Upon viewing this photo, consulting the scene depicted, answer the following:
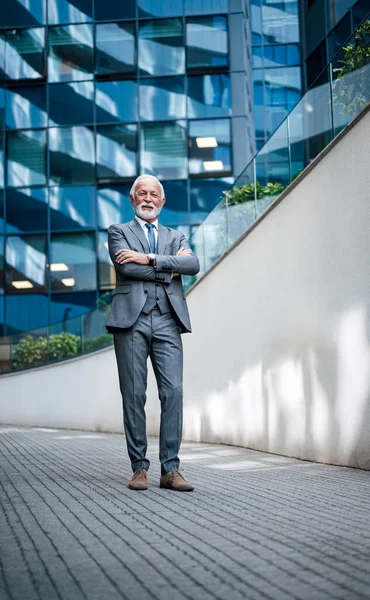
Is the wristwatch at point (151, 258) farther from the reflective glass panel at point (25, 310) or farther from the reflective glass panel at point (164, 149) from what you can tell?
the reflective glass panel at point (164, 149)

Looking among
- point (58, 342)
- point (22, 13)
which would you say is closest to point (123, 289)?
point (58, 342)

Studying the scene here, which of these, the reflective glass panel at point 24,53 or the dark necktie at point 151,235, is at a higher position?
the reflective glass panel at point 24,53

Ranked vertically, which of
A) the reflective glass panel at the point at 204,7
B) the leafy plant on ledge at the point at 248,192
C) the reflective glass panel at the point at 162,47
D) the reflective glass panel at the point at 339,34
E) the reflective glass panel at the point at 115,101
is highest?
the reflective glass panel at the point at 204,7

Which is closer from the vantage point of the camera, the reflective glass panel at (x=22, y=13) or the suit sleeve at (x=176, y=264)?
the suit sleeve at (x=176, y=264)

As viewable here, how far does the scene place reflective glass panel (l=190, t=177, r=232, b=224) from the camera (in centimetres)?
2375

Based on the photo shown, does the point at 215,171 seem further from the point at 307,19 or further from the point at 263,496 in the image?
the point at 263,496

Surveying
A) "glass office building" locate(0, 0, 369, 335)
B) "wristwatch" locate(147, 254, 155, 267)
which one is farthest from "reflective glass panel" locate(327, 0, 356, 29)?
"wristwatch" locate(147, 254, 155, 267)

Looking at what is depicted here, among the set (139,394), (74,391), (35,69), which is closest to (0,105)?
(35,69)

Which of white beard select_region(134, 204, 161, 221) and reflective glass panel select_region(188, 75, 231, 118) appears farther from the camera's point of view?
reflective glass panel select_region(188, 75, 231, 118)

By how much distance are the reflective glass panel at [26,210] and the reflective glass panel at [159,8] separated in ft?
17.7

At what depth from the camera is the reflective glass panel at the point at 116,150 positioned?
2442cm

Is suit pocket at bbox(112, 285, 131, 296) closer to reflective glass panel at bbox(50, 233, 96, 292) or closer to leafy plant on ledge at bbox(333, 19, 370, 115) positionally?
leafy plant on ledge at bbox(333, 19, 370, 115)

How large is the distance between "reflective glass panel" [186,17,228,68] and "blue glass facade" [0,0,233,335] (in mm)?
27

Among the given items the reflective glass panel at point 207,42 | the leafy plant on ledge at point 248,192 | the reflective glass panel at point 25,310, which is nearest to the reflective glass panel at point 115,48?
the reflective glass panel at point 207,42
